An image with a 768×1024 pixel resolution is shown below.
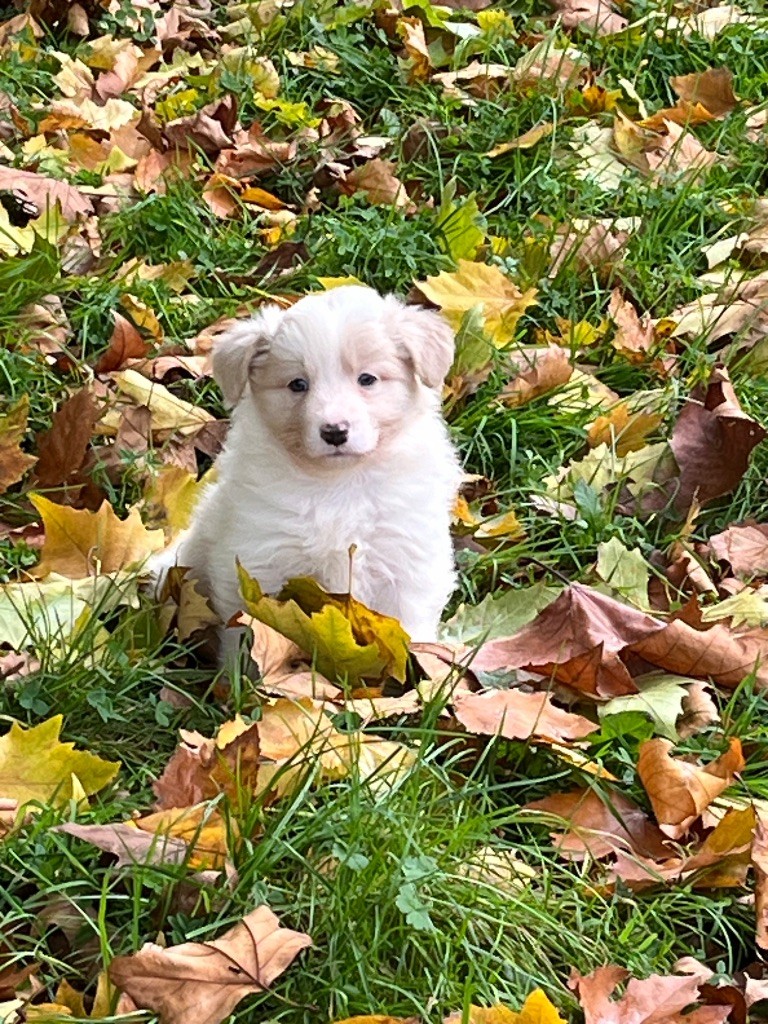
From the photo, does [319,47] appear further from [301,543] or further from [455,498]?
[301,543]

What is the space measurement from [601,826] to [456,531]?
1.18 meters

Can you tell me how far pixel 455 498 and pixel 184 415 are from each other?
33.8 inches

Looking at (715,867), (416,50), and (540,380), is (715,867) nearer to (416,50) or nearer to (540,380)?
(540,380)

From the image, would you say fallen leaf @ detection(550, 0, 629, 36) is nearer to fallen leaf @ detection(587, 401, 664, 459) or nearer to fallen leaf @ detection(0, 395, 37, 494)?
fallen leaf @ detection(587, 401, 664, 459)

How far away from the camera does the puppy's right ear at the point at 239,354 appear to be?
3.41 metres

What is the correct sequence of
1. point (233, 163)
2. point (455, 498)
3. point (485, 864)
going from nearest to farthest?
point (485, 864) → point (455, 498) → point (233, 163)

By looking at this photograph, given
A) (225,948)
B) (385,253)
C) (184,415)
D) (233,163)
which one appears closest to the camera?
(225,948)

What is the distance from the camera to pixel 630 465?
4.07 m

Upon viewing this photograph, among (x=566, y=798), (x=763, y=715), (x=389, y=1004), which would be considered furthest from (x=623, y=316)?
(x=389, y=1004)

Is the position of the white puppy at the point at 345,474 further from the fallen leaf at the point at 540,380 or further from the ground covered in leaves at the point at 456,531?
the fallen leaf at the point at 540,380

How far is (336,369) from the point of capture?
3.30 meters

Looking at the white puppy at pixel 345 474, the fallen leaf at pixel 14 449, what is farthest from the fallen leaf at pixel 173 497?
the white puppy at pixel 345 474

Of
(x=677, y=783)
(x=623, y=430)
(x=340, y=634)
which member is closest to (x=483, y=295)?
(x=623, y=430)

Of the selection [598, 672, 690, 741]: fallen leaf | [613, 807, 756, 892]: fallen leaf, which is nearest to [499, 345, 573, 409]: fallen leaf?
[598, 672, 690, 741]: fallen leaf
